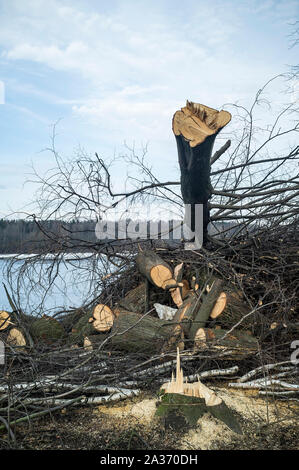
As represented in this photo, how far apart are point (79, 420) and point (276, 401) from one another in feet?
5.05

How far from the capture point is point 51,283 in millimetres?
4883

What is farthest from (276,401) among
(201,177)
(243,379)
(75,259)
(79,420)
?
(75,259)

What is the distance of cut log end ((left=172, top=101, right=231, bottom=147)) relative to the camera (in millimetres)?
4070

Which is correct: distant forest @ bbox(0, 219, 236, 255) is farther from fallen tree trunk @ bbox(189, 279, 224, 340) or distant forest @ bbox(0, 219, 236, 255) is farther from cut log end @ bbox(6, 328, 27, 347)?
fallen tree trunk @ bbox(189, 279, 224, 340)

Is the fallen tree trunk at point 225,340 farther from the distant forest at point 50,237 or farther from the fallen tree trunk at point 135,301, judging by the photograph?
the distant forest at point 50,237

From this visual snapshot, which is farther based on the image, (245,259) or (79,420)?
(245,259)

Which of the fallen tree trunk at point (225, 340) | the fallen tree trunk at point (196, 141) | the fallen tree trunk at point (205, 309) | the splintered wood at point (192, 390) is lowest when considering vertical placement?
the splintered wood at point (192, 390)

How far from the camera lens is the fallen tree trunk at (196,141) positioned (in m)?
4.09

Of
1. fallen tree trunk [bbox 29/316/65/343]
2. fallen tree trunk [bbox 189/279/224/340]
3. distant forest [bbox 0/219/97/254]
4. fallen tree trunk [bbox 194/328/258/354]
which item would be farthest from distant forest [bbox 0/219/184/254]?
fallen tree trunk [bbox 194/328/258/354]

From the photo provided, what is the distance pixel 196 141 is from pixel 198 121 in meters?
0.21

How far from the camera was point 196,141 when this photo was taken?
13.4ft

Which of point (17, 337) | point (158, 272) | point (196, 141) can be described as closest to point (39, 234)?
point (17, 337)

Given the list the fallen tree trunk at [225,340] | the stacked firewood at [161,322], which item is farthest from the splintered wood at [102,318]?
the fallen tree trunk at [225,340]
